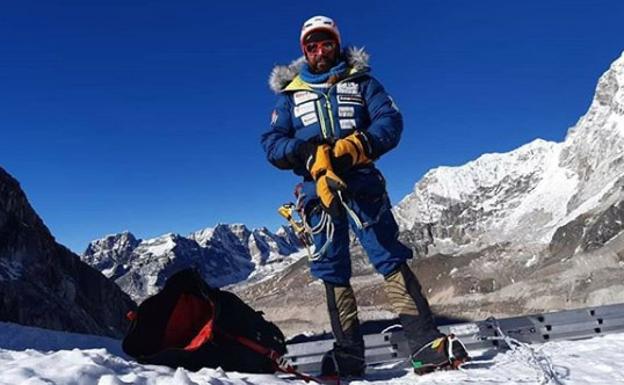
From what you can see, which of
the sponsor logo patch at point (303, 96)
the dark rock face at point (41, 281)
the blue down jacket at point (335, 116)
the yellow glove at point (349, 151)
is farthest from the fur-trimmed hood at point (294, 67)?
the dark rock face at point (41, 281)

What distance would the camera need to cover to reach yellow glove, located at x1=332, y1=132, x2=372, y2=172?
4730 mm

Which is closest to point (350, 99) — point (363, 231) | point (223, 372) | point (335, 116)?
point (335, 116)

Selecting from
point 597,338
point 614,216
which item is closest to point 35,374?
point 597,338

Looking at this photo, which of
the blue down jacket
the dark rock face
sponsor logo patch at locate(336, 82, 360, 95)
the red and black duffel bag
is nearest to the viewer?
the red and black duffel bag

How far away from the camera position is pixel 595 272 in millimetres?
114125

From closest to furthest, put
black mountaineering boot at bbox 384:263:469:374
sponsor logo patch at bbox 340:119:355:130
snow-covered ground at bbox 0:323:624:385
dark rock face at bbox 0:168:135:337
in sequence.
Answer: snow-covered ground at bbox 0:323:624:385 → black mountaineering boot at bbox 384:263:469:374 → sponsor logo patch at bbox 340:119:355:130 → dark rock face at bbox 0:168:135:337

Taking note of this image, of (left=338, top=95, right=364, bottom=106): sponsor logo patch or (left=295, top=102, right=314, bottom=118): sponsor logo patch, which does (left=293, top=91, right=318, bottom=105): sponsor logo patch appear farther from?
(left=338, top=95, right=364, bottom=106): sponsor logo patch

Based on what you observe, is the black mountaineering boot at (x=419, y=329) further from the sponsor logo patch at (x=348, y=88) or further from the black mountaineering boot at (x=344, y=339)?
the sponsor logo patch at (x=348, y=88)

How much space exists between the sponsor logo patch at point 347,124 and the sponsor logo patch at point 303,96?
0.39 metres

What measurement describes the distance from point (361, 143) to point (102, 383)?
3.00m

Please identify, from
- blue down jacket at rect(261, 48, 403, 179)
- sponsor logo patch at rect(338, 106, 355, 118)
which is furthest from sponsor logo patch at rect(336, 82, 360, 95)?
sponsor logo patch at rect(338, 106, 355, 118)

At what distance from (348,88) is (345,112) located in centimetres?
29

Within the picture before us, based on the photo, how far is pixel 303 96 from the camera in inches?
212

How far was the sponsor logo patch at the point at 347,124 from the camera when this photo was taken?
5156 millimetres
